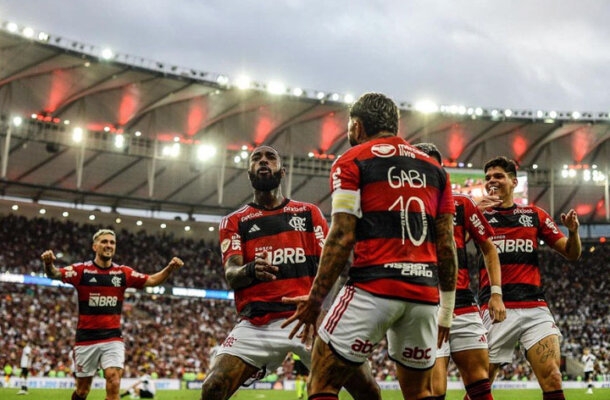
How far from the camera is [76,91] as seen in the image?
43938mm

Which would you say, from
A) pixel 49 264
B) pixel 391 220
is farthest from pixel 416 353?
pixel 49 264

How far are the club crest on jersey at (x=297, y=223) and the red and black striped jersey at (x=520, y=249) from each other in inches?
108

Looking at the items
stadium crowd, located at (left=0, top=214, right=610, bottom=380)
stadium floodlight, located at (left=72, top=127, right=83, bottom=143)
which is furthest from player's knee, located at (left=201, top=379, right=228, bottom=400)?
stadium floodlight, located at (left=72, top=127, right=83, bottom=143)

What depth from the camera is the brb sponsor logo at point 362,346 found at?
13.9ft

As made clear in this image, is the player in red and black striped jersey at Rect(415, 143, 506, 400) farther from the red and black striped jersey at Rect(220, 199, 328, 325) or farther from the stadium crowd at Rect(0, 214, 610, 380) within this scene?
the stadium crowd at Rect(0, 214, 610, 380)

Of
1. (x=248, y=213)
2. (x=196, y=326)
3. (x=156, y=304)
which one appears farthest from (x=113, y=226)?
(x=248, y=213)

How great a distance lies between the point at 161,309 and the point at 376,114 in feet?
136

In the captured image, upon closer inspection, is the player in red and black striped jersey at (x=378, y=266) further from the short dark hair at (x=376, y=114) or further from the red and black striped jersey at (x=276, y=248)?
the red and black striped jersey at (x=276, y=248)

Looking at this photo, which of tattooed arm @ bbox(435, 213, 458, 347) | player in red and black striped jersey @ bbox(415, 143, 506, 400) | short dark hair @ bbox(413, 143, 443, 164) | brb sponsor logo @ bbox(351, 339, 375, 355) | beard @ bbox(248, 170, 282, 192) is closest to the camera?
brb sponsor logo @ bbox(351, 339, 375, 355)

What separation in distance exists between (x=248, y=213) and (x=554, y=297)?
49.4 m

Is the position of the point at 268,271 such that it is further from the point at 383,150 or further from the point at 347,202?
the point at 383,150

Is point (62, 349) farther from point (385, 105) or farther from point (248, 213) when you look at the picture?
point (385, 105)

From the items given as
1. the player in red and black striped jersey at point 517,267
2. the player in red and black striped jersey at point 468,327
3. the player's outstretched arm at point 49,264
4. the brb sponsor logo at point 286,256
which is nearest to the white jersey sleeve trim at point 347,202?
the brb sponsor logo at point 286,256

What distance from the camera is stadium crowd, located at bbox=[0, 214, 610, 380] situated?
35531 mm
